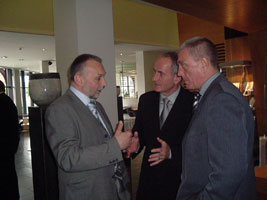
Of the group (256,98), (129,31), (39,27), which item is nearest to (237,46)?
(256,98)

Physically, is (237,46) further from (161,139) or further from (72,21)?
(161,139)

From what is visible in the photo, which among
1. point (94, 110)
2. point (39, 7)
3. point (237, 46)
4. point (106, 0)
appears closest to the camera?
point (94, 110)

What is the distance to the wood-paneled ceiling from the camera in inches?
205

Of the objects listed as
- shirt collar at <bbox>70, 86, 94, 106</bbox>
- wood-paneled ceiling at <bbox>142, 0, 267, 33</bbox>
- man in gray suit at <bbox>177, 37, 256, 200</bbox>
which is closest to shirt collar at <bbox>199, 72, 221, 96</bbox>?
man in gray suit at <bbox>177, 37, 256, 200</bbox>

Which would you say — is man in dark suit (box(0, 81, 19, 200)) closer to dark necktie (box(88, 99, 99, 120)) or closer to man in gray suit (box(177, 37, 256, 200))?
dark necktie (box(88, 99, 99, 120))

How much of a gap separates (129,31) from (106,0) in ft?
17.5

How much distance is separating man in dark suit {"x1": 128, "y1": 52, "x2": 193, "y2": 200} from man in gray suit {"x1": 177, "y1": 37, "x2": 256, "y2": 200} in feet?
1.86

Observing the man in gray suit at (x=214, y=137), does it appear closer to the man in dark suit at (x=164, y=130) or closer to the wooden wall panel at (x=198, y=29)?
the man in dark suit at (x=164, y=130)

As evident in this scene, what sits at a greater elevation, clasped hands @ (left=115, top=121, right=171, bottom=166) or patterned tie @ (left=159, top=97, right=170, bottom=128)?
patterned tie @ (left=159, top=97, right=170, bottom=128)

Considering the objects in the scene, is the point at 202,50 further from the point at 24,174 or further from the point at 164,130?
the point at 24,174

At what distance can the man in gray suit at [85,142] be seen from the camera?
1612 millimetres

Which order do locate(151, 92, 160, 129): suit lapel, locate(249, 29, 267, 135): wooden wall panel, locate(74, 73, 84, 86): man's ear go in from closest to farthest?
1. locate(74, 73, 84, 86): man's ear
2. locate(151, 92, 160, 129): suit lapel
3. locate(249, 29, 267, 135): wooden wall panel

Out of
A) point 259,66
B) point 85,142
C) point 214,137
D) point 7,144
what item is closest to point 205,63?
point 214,137

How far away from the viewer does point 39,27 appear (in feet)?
23.6
